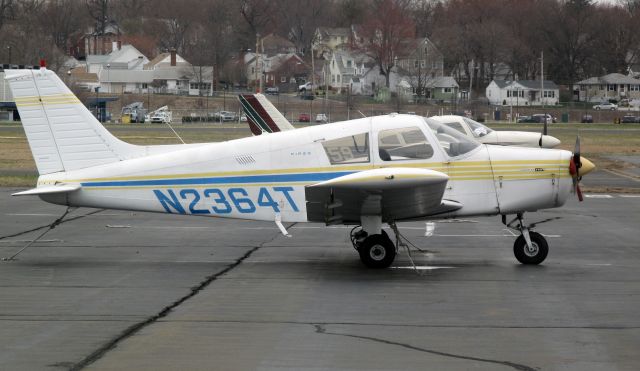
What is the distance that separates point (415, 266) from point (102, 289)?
4.20 meters

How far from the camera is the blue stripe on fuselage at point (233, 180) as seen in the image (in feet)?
44.1

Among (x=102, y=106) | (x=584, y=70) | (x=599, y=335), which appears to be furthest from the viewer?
(x=584, y=70)

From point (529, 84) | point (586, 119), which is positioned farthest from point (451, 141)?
point (529, 84)

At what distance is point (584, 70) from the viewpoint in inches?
4688

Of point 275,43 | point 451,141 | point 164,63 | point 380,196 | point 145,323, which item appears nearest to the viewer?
point 145,323

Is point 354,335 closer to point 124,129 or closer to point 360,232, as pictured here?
point 360,232

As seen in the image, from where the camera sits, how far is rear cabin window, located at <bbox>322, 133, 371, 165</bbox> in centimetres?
1333

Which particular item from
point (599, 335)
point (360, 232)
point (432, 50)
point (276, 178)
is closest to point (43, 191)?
point (276, 178)

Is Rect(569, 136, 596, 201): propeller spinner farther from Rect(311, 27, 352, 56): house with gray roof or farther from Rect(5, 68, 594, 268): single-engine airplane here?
Rect(311, 27, 352, 56): house with gray roof

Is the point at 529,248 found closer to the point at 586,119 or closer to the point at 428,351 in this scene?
the point at 428,351

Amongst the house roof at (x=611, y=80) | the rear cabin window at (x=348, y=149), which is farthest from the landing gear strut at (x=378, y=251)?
the house roof at (x=611, y=80)

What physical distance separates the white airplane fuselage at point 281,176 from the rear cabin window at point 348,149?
2.7 inches

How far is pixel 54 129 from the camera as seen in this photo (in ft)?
45.5

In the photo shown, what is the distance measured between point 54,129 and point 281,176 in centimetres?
334
